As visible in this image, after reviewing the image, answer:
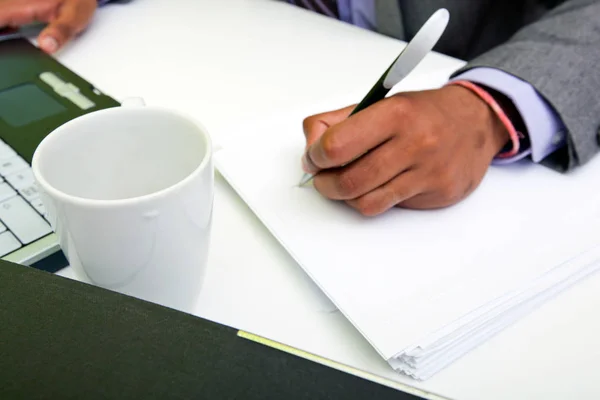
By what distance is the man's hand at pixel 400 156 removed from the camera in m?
0.38

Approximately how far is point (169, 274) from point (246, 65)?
39cm

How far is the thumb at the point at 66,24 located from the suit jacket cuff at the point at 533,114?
474mm

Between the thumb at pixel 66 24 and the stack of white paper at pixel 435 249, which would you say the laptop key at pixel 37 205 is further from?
the thumb at pixel 66 24

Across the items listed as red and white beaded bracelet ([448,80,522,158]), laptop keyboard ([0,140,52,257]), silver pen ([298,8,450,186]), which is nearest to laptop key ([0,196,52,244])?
laptop keyboard ([0,140,52,257])

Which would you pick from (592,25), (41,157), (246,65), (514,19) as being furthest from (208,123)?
(514,19)

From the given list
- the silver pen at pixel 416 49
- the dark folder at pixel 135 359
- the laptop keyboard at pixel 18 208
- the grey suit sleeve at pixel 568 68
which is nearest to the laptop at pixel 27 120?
the laptop keyboard at pixel 18 208

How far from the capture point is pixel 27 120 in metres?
0.45

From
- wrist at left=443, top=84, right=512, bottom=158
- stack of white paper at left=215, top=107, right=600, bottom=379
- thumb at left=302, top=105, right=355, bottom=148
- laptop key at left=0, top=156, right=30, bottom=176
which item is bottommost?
laptop key at left=0, top=156, right=30, bottom=176

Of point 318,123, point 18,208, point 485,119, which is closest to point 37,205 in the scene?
point 18,208

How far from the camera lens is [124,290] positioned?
28 cm

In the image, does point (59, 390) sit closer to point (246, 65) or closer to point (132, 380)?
point (132, 380)

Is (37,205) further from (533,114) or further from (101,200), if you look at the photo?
(533,114)

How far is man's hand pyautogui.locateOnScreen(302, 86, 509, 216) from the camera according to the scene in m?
0.38

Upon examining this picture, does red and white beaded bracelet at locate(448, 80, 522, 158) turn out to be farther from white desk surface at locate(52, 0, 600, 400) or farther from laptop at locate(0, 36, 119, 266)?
laptop at locate(0, 36, 119, 266)
